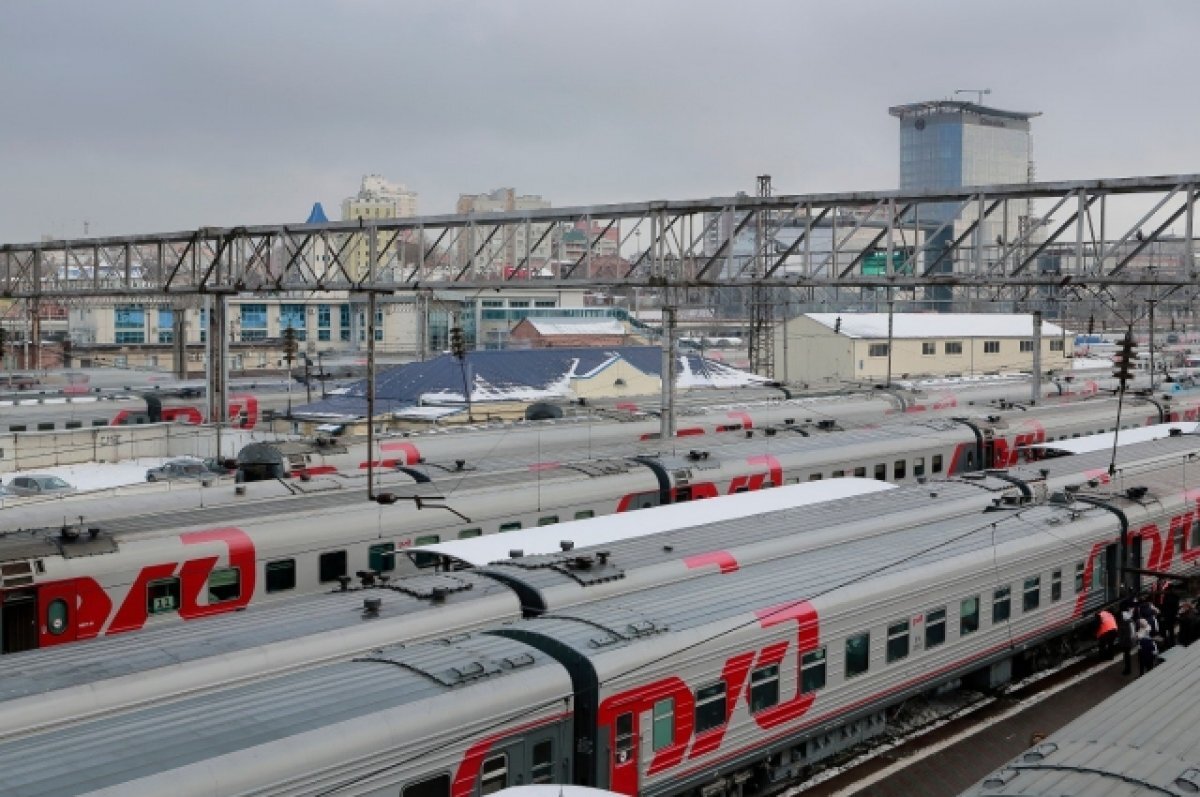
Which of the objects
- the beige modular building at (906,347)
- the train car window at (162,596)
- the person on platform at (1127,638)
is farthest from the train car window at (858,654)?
the beige modular building at (906,347)

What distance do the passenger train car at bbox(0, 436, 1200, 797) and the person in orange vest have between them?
42 centimetres

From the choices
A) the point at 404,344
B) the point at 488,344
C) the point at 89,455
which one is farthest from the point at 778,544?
the point at 404,344

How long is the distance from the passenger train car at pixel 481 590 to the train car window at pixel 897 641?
6.26 feet

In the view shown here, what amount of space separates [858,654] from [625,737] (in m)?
4.21

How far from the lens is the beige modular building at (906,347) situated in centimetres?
6994

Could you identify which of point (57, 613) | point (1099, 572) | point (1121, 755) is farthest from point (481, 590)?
point (1099, 572)

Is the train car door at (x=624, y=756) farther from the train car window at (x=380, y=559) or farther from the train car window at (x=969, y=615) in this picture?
the train car window at (x=380, y=559)

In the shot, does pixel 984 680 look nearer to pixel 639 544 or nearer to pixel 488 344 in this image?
pixel 639 544

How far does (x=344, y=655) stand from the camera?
39.5 ft

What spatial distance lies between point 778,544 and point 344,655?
6913 mm

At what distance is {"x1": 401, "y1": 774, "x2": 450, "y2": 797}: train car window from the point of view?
10000 millimetres

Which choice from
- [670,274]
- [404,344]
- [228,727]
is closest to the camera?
[228,727]

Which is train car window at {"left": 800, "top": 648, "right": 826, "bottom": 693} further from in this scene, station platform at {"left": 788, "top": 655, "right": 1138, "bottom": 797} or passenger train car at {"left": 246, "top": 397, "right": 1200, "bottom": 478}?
passenger train car at {"left": 246, "top": 397, "right": 1200, "bottom": 478}

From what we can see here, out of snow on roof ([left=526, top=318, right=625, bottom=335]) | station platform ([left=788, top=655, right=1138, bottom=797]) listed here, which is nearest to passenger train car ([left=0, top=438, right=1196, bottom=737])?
station platform ([left=788, top=655, right=1138, bottom=797])
